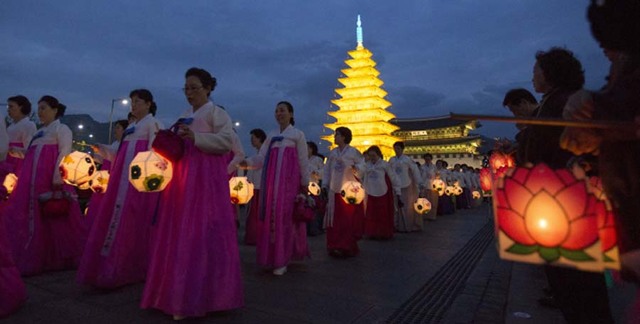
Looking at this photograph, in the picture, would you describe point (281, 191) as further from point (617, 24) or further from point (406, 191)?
point (406, 191)

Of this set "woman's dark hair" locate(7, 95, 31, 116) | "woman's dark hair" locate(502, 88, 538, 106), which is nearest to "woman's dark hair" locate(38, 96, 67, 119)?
"woman's dark hair" locate(7, 95, 31, 116)

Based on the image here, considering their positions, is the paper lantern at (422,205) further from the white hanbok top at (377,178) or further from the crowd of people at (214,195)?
the crowd of people at (214,195)

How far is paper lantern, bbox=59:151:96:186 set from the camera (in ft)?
12.2

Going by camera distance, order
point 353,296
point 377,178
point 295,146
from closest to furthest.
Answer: point 353,296
point 295,146
point 377,178

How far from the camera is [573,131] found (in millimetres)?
1145

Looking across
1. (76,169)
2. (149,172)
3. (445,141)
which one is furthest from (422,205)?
(445,141)

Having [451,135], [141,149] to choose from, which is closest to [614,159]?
[141,149]

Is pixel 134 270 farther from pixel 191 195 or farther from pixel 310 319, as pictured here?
pixel 310 319

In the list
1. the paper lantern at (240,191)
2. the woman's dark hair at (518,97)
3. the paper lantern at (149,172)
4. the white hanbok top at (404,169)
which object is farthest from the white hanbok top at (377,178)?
the paper lantern at (149,172)

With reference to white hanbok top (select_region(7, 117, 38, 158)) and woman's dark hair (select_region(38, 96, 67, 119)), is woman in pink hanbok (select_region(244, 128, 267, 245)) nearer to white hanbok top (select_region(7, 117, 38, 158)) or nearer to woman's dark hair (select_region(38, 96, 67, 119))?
woman's dark hair (select_region(38, 96, 67, 119))

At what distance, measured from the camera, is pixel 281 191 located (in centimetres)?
438

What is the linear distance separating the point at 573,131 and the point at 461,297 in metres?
2.74

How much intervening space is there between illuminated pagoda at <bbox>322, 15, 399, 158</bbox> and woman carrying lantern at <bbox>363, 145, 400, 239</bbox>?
863 inches

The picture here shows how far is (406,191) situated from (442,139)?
2760cm
